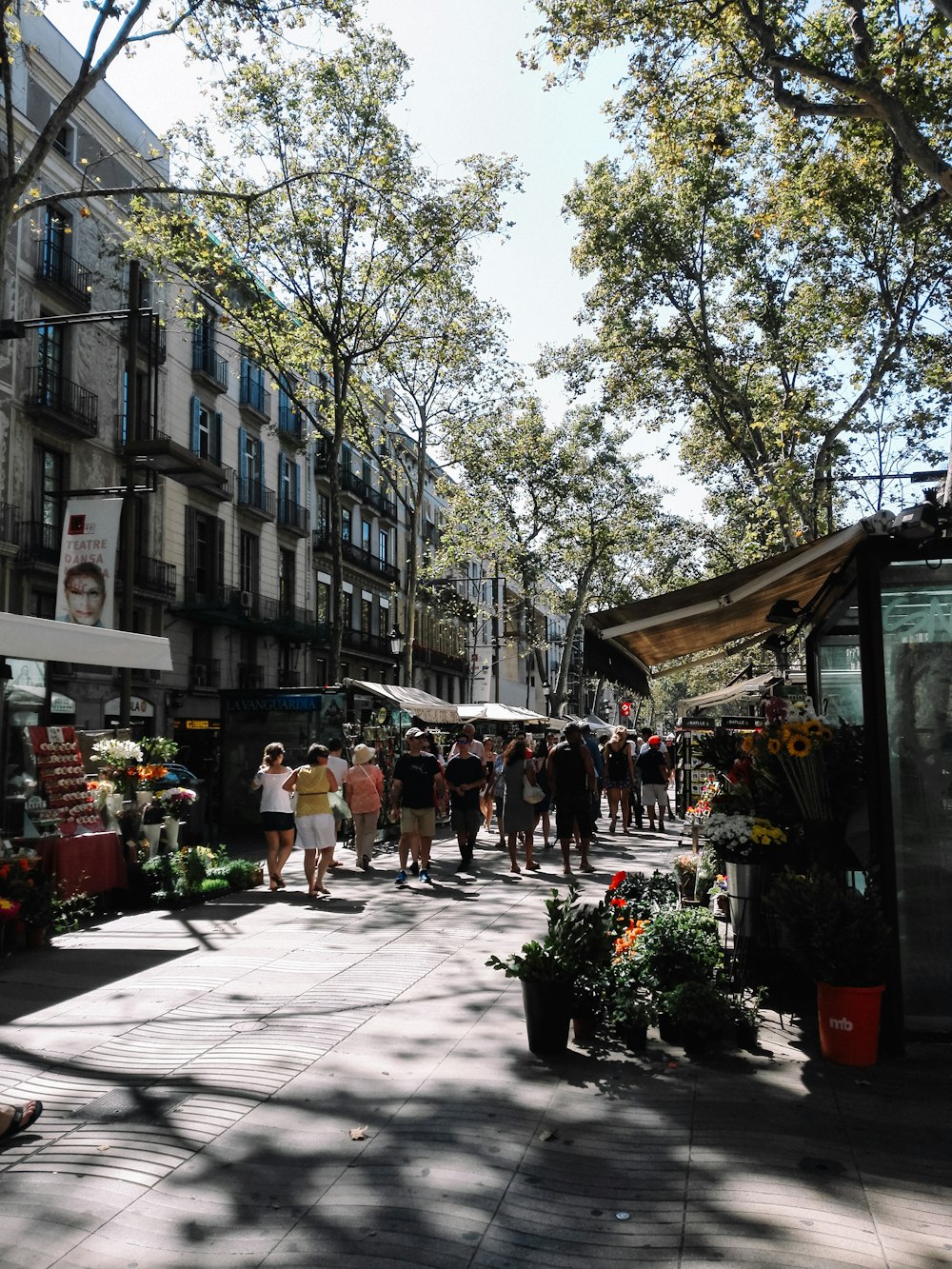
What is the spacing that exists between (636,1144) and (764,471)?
1692cm

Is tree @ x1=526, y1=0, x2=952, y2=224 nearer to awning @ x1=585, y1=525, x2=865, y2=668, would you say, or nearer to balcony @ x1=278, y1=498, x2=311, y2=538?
awning @ x1=585, y1=525, x2=865, y2=668

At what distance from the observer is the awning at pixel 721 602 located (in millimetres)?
5793

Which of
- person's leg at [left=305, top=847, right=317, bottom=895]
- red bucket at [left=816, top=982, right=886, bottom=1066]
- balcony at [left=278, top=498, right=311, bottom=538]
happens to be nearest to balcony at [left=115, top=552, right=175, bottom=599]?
balcony at [left=278, top=498, right=311, bottom=538]

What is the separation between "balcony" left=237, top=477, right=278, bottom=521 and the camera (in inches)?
1238

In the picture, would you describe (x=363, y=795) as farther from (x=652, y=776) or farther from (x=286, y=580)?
(x=286, y=580)

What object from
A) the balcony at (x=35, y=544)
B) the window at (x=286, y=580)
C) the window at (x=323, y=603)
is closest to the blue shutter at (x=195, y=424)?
the window at (x=286, y=580)

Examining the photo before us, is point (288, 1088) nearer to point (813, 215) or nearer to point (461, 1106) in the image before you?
point (461, 1106)

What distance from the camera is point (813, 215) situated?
1484cm

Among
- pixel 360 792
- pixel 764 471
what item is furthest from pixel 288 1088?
pixel 764 471

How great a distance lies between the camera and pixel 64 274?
23.0 metres

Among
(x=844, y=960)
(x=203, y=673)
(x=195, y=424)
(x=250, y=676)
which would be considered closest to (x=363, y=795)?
(x=844, y=960)

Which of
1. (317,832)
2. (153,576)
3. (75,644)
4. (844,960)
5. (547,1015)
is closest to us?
(844,960)

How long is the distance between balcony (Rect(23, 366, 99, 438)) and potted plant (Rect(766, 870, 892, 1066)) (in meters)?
20.6

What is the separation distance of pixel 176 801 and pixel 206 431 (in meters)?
20.5
